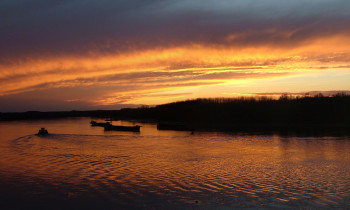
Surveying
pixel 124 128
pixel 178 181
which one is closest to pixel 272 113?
pixel 124 128

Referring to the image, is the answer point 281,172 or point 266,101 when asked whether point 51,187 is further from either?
point 266,101

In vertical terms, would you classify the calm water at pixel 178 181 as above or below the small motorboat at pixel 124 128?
below

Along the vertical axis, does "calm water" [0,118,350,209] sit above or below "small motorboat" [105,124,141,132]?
below

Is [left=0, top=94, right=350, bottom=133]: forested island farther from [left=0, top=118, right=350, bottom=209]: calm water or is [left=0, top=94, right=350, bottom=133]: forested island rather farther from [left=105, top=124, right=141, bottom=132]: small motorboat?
[left=0, top=118, right=350, bottom=209]: calm water

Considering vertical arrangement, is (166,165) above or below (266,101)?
Result: below

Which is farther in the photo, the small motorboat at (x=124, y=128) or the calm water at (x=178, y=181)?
the small motorboat at (x=124, y=128)

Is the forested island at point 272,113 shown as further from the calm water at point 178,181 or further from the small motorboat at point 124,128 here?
the calm water at point 178,181

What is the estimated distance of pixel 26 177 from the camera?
16906mm

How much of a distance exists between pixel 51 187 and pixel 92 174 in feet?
10.4

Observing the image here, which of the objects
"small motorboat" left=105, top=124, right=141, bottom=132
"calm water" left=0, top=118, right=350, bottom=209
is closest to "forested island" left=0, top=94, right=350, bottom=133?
"small motorboat" left=105, top=124, right=141, bottom=132

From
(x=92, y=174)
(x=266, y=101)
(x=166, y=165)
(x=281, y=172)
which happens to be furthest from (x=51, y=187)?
(x=266, y=101)

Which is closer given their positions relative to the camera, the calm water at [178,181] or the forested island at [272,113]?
the calm water at [178,181]

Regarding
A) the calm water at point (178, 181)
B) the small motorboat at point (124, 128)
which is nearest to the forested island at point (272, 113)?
the small motorboat at point (124, 128)

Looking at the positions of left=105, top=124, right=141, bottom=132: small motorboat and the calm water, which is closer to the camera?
the calm water
